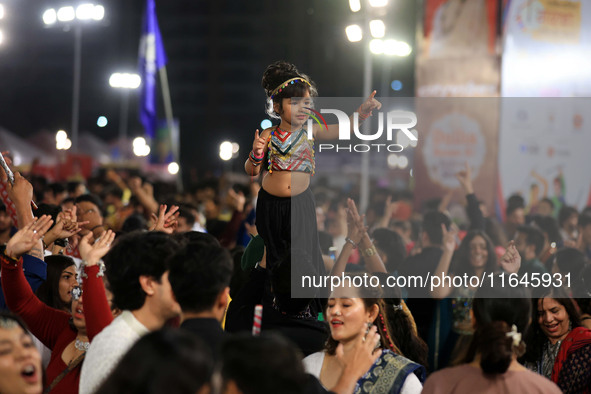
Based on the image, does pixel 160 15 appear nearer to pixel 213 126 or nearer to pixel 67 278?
pixel 213 126

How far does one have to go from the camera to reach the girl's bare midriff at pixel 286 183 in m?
5.34

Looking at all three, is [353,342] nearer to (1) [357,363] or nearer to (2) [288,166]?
(1) [357,363]

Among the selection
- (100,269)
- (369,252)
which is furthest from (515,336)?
(369,252)

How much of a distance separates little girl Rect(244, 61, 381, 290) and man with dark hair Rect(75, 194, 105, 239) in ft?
7.37

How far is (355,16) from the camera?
14.2 metres

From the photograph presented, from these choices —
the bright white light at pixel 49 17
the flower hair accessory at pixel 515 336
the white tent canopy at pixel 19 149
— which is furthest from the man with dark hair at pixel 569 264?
the white tent canopy at pixel 19 149

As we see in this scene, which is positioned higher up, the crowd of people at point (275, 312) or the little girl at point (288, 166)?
the little girl at point (288, 166)

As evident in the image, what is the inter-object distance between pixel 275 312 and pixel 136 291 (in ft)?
4.12

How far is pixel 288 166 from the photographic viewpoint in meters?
5.31

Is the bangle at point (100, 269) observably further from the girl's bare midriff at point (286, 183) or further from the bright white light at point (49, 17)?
the bright white light at point (49, 17)

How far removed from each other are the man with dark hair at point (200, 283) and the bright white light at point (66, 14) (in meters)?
18.4

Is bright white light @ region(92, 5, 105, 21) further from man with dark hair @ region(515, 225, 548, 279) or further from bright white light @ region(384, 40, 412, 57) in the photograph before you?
man with dark hair @ region(515, 225, 548, 279)

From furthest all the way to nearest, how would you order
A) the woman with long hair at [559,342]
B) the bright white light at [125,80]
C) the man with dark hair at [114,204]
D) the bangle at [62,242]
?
1. the bright white light at [125,80]
2. the man with dark hair at [114,204]
3. the bangle at [62,242]
4. the woman with long hair at [559,342]

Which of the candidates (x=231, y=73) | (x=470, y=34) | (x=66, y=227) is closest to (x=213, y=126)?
(x=231, y=73)
